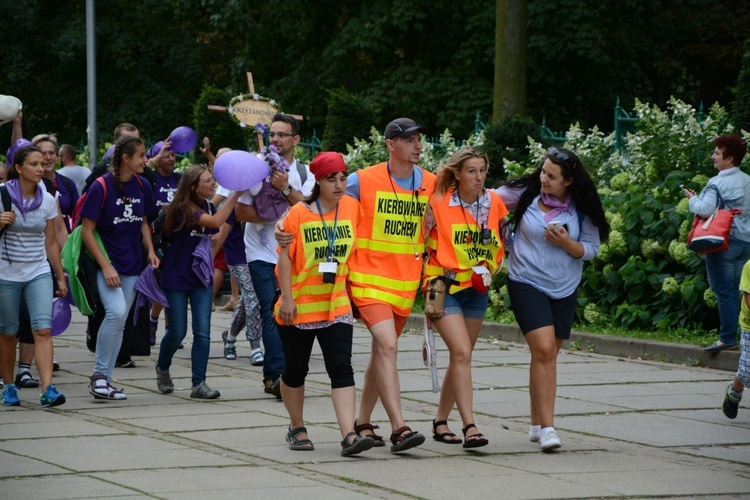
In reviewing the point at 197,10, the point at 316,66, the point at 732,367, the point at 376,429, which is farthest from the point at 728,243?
the point at 197,10

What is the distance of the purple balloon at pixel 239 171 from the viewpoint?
8.55m

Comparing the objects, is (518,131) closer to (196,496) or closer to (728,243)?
(728,243)

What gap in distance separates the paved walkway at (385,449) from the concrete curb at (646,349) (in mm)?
141

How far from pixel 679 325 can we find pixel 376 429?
17.1 feet

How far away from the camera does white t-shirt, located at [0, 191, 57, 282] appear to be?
9148mm

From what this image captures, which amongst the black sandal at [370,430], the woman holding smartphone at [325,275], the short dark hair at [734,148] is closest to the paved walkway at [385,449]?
the black sandal at [370,430]

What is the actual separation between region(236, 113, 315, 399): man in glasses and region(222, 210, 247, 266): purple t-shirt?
2.20m

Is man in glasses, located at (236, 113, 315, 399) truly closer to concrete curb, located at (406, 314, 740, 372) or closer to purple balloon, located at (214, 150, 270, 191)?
purple balloon, located at (214, 150, 270, 191)

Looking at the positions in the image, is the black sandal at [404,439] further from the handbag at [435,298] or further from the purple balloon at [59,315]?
the purple balloon at [59,315]

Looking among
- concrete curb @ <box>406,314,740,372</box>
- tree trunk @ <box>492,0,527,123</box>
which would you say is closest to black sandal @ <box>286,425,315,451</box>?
concrete curb @ <box>406,314,740,372</box>

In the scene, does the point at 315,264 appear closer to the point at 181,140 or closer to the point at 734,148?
the point at 181,140

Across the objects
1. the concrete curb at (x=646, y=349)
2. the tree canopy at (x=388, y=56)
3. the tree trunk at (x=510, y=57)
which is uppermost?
the tree canopy at (x=388, y=56)

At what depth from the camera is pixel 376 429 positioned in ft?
26.7

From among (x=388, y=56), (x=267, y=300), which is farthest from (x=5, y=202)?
(x=388, y=56)
